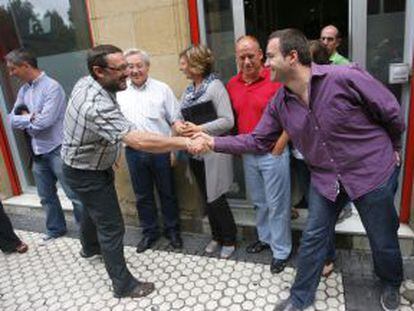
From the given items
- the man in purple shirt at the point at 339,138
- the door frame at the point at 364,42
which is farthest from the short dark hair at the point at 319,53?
the man in purple shirt at the point at 339,138

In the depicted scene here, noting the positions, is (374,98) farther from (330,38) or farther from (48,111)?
(48,111)

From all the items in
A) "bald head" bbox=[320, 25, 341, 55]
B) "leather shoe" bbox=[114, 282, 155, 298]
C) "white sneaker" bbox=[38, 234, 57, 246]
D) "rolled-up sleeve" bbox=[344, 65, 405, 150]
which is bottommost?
"white sneaker" bbox=[38, 234, 57, 246]

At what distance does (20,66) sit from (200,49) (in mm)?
1762

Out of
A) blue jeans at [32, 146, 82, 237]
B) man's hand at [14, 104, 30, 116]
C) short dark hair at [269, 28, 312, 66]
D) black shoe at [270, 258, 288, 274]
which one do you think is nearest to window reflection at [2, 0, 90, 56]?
man's hand at [14, 104, 30, 116]

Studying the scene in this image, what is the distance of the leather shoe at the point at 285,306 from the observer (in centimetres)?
275

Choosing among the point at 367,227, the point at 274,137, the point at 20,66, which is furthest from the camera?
the point at 20,66

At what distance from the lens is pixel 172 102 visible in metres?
3.44

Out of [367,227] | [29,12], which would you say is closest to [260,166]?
[367,227]

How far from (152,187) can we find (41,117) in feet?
3.97

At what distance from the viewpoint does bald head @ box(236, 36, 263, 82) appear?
2.97 metres

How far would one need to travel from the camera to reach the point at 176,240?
3777mm

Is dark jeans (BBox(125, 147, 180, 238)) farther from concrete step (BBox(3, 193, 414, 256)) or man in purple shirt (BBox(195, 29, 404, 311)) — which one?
man in purple shirt (BBox(195, 29, 404, 311))

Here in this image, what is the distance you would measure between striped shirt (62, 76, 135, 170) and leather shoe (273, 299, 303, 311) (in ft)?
5.21

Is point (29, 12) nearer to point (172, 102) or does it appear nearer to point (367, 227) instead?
point (172, 102)
